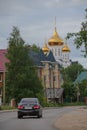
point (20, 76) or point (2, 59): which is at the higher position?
point (2, 59)

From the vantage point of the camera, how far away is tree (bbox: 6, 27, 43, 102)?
276 ft

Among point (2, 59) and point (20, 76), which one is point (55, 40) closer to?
point (2, 59)

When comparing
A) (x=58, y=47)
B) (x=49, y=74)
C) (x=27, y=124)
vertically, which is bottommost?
(x=27, y=124)

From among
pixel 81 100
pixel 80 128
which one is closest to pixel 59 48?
pixel 81 100

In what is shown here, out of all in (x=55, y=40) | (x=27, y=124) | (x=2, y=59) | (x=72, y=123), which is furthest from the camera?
(x=55, y=40)

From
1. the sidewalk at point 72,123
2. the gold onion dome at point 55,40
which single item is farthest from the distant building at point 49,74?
the sidewalk at point 72,123

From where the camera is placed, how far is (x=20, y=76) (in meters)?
83.6

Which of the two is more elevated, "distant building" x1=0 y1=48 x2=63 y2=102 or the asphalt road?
"distant building" x1=0 y1=48 x2=63 y2=102

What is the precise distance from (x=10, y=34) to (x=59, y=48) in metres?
94.1

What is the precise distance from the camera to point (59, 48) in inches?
7298

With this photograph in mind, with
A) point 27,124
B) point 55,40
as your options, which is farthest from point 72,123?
point 55,40

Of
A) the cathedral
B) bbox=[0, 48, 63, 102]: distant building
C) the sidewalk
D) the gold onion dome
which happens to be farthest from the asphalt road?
the gold onion dome

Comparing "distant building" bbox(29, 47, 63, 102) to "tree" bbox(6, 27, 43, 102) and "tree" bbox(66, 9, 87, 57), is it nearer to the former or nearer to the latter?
"tree" bbox(6, 27, 43, 102)

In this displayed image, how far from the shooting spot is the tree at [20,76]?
276 ft
